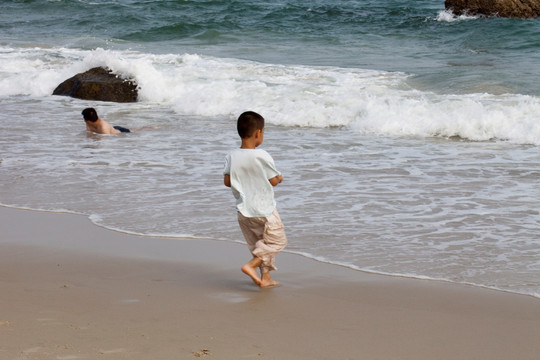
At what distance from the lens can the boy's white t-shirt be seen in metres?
4.48

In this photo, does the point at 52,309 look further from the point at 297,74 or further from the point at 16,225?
the point at 297,74

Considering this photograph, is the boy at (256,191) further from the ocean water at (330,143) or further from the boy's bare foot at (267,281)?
the ocean water at (330,143)

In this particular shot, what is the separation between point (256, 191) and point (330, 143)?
528 centimetres

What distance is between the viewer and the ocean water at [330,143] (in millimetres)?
5617

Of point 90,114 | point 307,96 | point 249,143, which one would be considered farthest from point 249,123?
point 307,96

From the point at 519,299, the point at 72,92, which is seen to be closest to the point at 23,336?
the point at 519,299

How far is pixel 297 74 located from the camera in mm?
15328

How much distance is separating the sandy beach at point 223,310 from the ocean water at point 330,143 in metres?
0.43

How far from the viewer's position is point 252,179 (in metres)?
4.53

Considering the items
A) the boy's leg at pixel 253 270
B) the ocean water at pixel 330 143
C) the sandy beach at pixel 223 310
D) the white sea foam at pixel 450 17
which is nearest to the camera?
the sandy beach at pixel 223 310

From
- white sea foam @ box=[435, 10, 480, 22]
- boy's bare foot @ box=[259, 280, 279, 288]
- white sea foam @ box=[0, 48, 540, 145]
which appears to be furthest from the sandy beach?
white sea foam @ box=[435, 10, 480, 22]

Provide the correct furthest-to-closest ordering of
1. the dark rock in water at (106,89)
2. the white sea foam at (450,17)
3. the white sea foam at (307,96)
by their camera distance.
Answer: the white sea foam at (450,17), the dark rock in water at (106,89), the white sea foam at (307,96)

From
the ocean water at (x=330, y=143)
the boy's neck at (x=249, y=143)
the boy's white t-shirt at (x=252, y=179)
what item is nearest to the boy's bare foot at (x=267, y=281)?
the boy's white t-shirt at (x=252, y=179)

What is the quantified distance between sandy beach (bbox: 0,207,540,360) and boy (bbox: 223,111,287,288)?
0.19 metres
